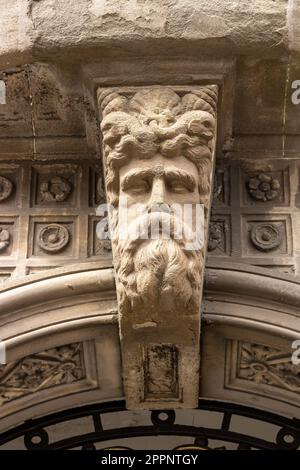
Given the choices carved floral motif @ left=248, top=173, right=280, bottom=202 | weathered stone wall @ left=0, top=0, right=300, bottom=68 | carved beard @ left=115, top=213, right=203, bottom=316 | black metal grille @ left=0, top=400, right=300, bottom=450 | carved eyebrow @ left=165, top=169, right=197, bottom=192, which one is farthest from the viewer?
black metal grille @ left=0, top=400, right=300, bottom=450

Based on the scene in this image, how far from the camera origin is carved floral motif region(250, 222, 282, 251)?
337 centimetres

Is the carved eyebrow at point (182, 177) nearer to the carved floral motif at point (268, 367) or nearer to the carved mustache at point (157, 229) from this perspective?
the carved mustache at point (157, 229)

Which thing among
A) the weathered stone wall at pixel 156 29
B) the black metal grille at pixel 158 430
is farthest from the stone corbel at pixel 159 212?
the black metal grille at pixel 158 430

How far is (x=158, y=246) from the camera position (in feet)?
9.58

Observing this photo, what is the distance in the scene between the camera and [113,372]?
11.2 feet

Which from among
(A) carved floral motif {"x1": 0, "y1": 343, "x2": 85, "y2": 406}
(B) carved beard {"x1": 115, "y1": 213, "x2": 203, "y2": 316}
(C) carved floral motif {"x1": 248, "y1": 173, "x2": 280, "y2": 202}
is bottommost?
(A) carved floral motif {"x1": 0, "y1": 343, "x2": 85, "y2": 406}

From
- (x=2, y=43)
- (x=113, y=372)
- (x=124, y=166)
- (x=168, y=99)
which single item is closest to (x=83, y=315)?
(x=113, y=372)

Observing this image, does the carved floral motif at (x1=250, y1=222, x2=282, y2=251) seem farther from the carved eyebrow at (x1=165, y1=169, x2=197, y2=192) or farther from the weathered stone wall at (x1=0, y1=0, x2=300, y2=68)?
the weathered stone wall at (x1=0, y1=0, x2=300, y2=68)

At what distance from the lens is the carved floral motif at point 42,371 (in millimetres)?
3344

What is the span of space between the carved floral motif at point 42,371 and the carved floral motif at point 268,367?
61 cm

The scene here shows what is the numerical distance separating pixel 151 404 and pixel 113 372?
20cm

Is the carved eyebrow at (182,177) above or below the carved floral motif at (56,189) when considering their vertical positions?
below

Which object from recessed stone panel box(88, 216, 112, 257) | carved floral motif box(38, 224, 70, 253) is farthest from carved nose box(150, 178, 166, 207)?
carved floral motif box(38, 224, 70, 253)

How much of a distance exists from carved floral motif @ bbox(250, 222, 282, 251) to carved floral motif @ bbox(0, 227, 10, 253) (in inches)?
36.1
